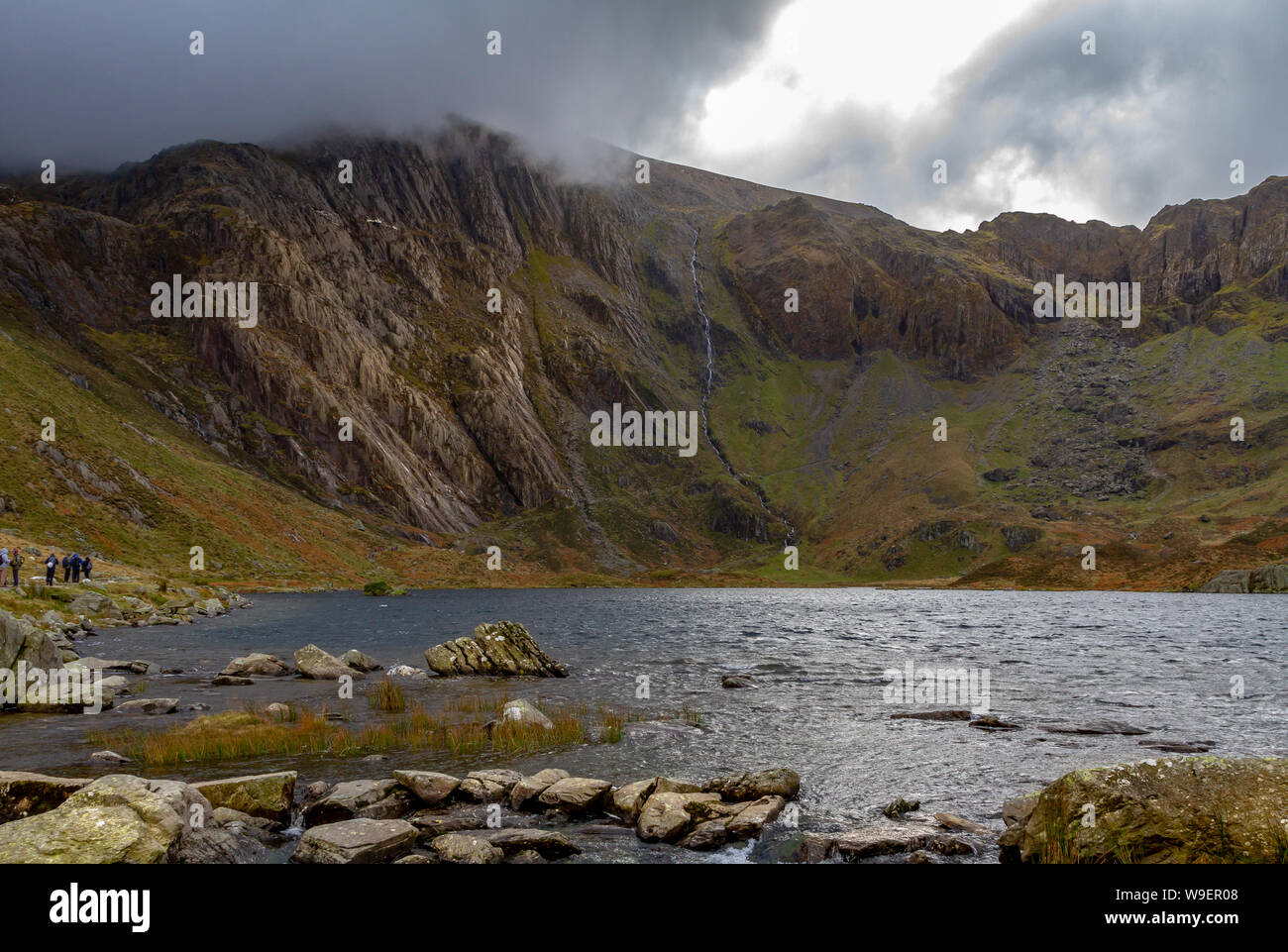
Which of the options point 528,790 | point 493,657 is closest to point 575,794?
point 528,790

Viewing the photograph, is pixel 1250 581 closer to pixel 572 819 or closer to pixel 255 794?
pixel 572 819

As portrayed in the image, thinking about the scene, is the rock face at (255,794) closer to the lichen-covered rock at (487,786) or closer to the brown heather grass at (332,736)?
the lichen-covered rock at (487,786)

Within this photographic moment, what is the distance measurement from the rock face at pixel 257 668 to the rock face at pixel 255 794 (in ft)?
81.5

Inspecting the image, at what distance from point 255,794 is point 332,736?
8.27 meters

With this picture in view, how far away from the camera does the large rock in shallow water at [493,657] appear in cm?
4541

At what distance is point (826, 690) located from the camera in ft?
132

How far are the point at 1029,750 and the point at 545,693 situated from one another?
22.2 metres

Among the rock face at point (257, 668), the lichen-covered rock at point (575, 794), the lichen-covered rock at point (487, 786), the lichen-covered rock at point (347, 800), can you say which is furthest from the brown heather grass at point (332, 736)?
Answer: the rock face at point (257, 668)

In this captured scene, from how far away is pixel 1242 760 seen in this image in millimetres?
13430

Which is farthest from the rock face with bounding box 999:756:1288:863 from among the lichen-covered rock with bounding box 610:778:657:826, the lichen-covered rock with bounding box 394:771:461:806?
the lichen-covered rock with bounding box 394:771:461:806

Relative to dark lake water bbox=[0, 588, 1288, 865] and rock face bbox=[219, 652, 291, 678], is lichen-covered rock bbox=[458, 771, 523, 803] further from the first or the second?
rock face bbox=[219, 652, 291, 678]

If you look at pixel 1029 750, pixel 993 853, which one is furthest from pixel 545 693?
pixel 993 853
